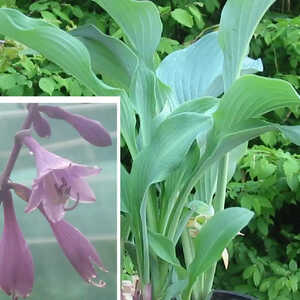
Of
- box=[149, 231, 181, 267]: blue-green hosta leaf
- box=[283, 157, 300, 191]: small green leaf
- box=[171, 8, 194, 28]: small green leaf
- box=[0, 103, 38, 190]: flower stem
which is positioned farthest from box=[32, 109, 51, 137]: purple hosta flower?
box=[171, 8, 194, 28]: small green leaf

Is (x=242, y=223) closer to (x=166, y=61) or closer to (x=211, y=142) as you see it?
(x=211, y=142)

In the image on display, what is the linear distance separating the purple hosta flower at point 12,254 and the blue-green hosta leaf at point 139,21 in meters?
0.35

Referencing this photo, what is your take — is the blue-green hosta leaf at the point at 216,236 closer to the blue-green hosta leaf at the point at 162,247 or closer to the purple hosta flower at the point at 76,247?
the blue-green hosta leaf at the point at 162,247

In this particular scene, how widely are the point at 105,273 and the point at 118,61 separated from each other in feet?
1.31

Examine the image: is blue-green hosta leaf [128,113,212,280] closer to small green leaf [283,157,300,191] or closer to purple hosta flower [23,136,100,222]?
purple hosta flower [23,136,100,222]

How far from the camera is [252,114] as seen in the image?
926 millimetres

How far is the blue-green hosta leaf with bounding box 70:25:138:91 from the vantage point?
1.00 m

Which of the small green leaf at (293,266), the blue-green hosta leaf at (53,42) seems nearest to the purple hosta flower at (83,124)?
the blue-green hosta leaf at (53,42)

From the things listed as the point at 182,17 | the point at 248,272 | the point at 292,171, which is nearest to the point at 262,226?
the point at 248,272

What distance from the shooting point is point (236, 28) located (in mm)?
963

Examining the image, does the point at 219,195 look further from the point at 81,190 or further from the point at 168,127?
the point at 81,190

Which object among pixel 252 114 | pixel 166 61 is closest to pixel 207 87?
pixel 166 61

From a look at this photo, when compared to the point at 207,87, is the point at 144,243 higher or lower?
lower

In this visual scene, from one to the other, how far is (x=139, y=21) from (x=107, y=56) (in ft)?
0.33
